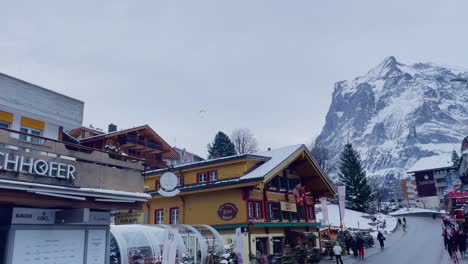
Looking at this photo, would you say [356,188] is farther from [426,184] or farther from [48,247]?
[48,247]

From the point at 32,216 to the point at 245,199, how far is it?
592 inches

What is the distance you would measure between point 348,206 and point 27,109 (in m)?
60.8

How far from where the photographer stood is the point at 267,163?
27.5 meters

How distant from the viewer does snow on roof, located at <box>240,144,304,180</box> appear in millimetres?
24938

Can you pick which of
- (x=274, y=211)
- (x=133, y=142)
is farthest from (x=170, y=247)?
(x=133, y=142)

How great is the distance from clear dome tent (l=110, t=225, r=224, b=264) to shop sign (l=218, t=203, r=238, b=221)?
244 cm

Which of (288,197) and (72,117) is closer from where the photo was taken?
(72,117)

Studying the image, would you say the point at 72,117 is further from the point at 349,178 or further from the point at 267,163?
the point at 349,178

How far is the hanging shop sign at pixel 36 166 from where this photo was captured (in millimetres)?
10367

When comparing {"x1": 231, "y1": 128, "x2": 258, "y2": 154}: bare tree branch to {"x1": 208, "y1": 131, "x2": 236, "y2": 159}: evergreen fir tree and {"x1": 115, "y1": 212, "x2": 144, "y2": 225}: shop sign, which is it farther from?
{"x1": 115, "y1": 212, "x2": 144, "y2": 225}: shop sign

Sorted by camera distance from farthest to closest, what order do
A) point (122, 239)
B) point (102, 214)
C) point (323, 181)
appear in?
1. point (323, 181)
2. point (122, 239)
3. point (102, 214)

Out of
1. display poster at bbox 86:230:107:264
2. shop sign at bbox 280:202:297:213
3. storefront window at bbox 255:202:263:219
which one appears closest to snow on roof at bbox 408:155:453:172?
shop sign at bbox 280:202:297:213

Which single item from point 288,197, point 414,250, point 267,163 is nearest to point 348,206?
point 414,250

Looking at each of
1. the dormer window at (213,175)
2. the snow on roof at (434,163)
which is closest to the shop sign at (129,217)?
the dormer window at (213,175)
